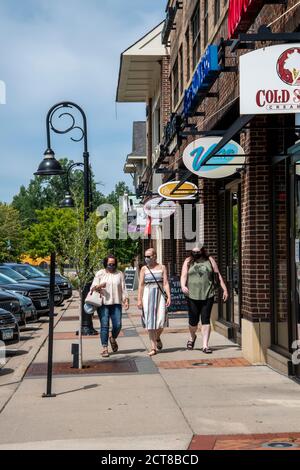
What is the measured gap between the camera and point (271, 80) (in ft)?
27.2

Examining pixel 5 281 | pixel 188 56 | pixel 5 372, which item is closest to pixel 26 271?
pixel 5 281

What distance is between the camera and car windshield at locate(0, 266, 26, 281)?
1060 inches

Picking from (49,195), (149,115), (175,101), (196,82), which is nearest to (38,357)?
(196,82)

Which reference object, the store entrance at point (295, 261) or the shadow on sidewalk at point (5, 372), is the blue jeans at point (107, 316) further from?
the store entrance at point (295, 261)

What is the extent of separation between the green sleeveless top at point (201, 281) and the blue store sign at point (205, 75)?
9.71 ft

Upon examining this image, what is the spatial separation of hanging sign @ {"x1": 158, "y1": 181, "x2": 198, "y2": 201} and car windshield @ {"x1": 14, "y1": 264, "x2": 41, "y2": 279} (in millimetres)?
10893

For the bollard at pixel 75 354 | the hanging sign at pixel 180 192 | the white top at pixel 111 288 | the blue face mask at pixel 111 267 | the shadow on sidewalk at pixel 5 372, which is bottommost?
the shadow on sidewalk at pixel 5 372

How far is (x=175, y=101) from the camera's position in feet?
87.0

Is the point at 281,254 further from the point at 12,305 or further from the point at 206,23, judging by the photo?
the point at 206,23

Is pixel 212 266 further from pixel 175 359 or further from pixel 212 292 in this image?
pixel 175 359

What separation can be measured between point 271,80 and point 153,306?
19.6ft

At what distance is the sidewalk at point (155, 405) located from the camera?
7.32m

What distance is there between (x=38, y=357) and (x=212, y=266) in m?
3.42

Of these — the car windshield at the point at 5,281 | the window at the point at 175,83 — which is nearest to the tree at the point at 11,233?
the window at the point at 175,83
